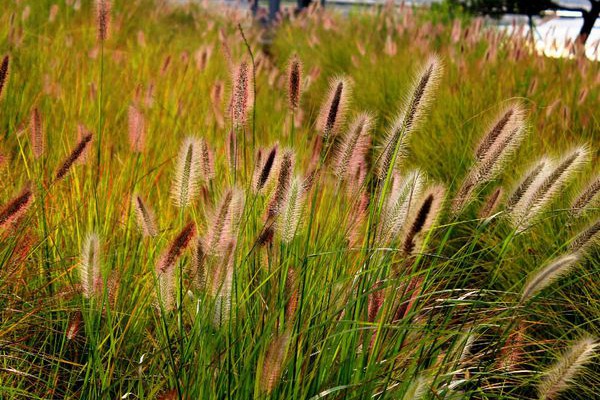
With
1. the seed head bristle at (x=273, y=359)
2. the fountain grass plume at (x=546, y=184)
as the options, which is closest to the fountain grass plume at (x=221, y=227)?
the seed head bristle at (x=273, y=359)

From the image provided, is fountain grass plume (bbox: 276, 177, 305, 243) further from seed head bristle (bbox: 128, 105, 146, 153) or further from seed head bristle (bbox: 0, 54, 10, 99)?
seed head bristle (bbox: 0, 54, 10, 99)

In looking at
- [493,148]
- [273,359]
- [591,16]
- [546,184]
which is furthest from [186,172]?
[591,16]

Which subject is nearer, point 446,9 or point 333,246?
point 333,246

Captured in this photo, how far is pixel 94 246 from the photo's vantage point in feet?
4.80

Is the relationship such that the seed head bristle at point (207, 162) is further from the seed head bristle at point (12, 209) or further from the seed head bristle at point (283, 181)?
the seed head bristle at point (12, 209)

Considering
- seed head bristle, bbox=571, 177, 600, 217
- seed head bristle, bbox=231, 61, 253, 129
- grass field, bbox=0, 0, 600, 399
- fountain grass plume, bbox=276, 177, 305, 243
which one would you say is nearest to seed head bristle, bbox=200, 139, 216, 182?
grass field, bbox=0, 0, 600, 399

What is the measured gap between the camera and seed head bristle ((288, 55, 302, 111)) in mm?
1794

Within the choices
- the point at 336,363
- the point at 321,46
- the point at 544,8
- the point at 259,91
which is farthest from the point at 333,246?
the point at 544,8

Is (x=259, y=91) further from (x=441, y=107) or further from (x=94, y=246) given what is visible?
(x=94, y=246)

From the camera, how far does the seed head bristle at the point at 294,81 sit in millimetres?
1794

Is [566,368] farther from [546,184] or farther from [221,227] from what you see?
[221,227]

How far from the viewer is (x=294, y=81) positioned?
181 cm

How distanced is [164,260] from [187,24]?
8018 mm

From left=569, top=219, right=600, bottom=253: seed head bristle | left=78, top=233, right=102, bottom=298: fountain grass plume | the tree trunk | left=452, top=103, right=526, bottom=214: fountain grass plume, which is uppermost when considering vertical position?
left=452, top=103, right=526, bottom=214: fountain grass plume
